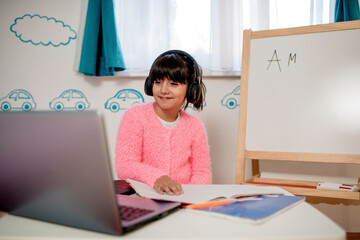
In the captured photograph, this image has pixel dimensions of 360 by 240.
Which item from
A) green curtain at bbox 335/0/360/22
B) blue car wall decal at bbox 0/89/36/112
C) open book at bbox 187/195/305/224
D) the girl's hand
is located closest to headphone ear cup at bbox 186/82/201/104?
the girl's hand

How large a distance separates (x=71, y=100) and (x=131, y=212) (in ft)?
4.83

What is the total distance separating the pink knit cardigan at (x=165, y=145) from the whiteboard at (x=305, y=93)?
270mm

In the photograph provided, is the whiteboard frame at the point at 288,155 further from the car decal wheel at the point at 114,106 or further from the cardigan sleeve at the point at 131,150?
the car decal wheel at the point at 114,106

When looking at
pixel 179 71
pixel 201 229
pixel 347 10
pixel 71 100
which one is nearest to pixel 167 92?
pixel 179 71

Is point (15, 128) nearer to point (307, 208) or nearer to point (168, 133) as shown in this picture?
point (307, 208)

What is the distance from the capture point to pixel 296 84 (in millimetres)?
1343

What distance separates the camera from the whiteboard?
1.26m

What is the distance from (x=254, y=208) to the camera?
55 centimetres

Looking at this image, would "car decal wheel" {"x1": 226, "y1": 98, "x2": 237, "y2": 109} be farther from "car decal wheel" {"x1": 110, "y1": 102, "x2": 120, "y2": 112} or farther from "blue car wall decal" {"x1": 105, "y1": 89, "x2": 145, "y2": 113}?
"car decal wheel" {"x1": 110, "y1": 102, "x2": 120, "y2": 112}

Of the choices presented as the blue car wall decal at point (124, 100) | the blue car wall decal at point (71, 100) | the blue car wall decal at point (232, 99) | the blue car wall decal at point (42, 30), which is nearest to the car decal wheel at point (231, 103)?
the blue car wall decal at point (232, 99)

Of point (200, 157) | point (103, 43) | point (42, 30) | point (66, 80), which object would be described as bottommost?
point (200, 157)

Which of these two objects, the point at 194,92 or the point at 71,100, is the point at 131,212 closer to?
the point at 194,92

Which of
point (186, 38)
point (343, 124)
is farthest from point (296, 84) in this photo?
point (186, 38)

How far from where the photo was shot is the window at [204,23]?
1.71m
